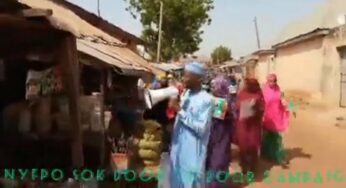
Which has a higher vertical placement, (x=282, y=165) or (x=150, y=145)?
(x=150, y=145)

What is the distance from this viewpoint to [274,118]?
10086mm

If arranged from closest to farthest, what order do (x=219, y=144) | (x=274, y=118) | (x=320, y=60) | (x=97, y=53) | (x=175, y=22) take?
1. (x=219, y=144)
2. (x=97, y=53)
3. (x=274, y=118)
4. (x=320, y=60)
5. (x=175, y=22)

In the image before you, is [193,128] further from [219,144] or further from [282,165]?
[282,165]

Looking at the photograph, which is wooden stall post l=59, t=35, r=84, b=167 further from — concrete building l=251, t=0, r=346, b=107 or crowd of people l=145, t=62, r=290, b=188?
concrete building l=251, t=0, r=346, b=107

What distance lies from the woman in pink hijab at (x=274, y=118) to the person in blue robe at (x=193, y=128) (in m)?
5.16

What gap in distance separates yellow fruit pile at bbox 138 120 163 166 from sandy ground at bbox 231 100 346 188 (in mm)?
1543

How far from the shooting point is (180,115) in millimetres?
4977

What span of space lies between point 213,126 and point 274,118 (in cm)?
338

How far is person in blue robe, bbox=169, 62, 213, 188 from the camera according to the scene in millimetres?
4883

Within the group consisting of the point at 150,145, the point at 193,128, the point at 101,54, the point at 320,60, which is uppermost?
the point at 320,60

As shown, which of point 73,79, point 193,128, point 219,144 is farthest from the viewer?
point 219,144

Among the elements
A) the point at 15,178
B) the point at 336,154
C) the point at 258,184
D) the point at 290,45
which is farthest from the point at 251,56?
the point at 15,178

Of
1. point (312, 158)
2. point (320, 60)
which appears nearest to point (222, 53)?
point (320, 60)

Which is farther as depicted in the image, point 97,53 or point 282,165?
point 282,165
